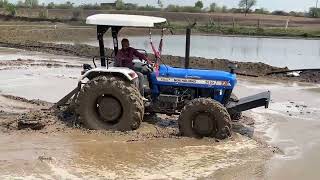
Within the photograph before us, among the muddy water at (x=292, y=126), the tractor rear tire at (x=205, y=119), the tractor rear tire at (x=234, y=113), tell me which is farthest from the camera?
the tractor rear tire at (x=234, y=113)

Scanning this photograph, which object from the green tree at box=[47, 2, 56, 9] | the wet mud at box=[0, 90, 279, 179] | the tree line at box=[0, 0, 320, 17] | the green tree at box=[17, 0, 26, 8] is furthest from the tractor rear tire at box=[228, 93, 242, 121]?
the green tree at box=[47, 2, 56, 9]

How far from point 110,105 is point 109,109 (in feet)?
0.28

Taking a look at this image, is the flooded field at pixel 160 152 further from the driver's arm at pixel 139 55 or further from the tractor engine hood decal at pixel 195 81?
the driver's arm at pixel 139 55

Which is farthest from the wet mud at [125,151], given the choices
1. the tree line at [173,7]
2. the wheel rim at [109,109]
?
the tree line at [173,7]

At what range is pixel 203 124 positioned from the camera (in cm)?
1070

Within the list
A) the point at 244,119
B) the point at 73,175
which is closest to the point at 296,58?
the point at 244,119

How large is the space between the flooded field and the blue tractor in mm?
313

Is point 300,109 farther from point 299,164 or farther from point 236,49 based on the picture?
point 236,49

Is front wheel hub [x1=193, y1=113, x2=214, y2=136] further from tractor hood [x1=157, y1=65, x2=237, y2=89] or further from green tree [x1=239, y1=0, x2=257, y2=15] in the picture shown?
green tree [x1=239, y1=0, x2=257, y2=15]

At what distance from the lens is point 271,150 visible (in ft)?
34.4

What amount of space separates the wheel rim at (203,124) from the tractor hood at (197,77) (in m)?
0.95

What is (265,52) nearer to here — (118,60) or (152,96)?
(152,96)

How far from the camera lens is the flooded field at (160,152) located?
872 centimetres

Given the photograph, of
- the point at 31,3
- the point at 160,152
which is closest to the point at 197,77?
the point at 160,152
